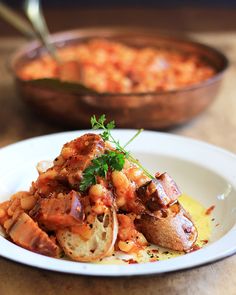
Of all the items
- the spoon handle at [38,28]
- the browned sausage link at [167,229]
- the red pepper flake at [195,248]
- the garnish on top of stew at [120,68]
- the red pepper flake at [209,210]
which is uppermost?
the spoon handle at [38,28]

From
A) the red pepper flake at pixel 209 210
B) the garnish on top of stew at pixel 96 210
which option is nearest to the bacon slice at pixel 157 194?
the garnish on top of stew at pixel 96 210

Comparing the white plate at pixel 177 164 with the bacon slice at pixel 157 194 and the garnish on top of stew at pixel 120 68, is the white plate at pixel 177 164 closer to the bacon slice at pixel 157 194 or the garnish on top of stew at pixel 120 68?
the bacon slice at pixel 157 194

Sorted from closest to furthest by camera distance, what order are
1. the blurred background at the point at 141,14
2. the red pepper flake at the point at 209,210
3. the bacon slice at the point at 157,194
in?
1. the bacon slice at the point at 157,194
2. the red pepper flake at the point at 209,210
3. the blurred background at the point at 141,14

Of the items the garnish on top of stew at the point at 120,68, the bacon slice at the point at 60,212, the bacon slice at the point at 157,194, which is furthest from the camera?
the garnish on top of stew at the point at 120,68

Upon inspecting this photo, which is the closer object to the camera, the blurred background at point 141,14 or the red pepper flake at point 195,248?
the red pepper flake at point 195,248

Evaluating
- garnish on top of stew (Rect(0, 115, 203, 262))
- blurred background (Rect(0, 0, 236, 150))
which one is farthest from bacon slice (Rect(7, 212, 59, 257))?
blurred background (Rect(0, 0, 236, 150))

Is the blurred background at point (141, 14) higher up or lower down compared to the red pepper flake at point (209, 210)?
higher up

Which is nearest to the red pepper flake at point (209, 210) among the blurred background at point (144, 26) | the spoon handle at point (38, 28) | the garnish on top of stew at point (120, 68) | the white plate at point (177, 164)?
the white plate at point (177, 164)

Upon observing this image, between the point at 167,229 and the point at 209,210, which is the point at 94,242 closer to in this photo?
the point at 167,229

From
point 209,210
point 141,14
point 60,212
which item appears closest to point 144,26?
point 141,14

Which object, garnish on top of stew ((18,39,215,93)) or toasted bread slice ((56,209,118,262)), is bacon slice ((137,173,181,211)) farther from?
garnish on top of stew ((18,39,215,93))
